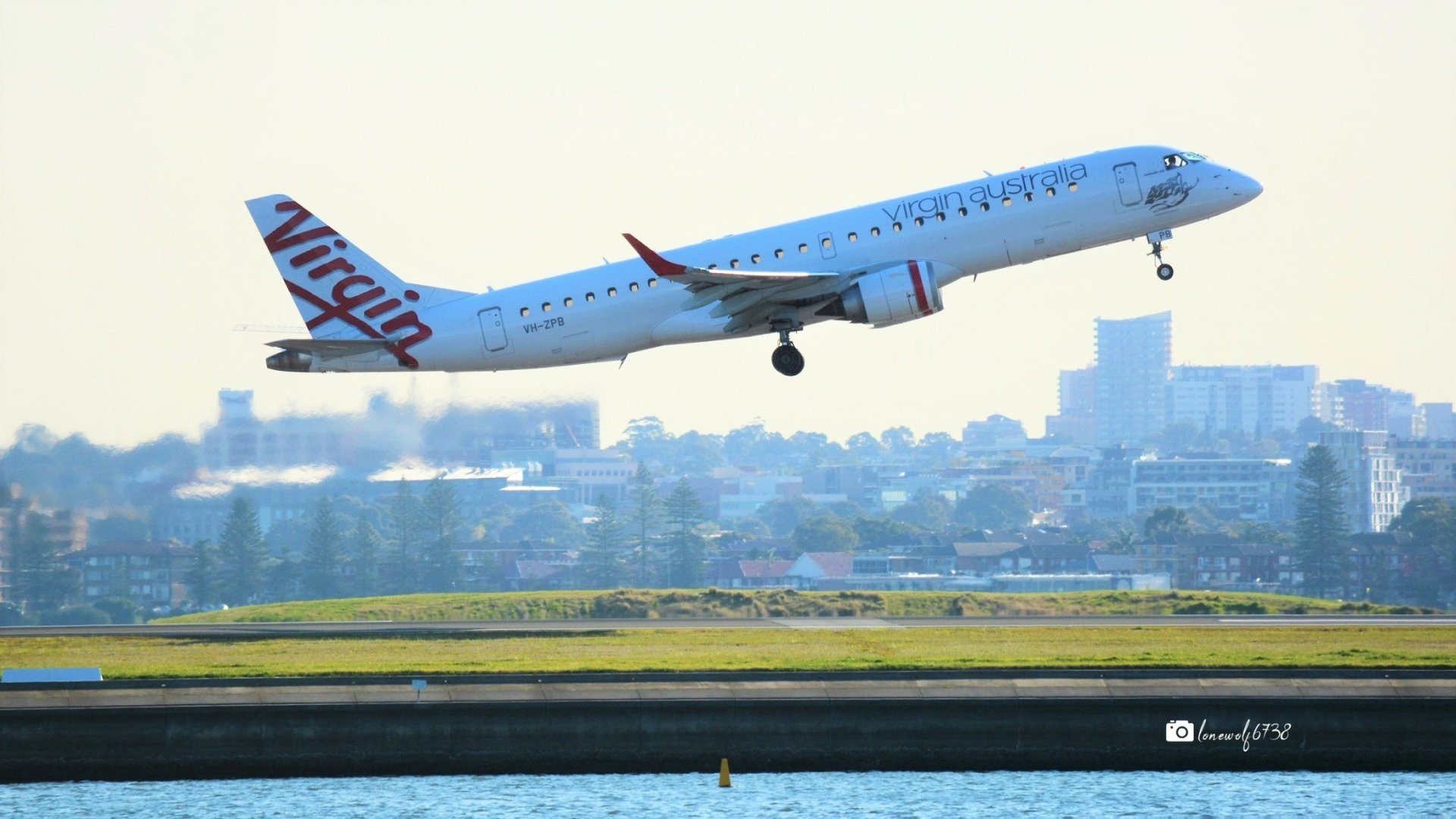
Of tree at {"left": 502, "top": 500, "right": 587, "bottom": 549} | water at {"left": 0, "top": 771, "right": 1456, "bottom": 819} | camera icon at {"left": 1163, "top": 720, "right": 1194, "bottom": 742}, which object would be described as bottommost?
water at {"left": 0, "top": 771, "right": 1456, "bottom": 819}

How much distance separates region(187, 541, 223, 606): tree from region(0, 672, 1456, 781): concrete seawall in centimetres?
6170

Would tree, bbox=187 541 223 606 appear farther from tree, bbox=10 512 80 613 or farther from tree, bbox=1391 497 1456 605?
tree, bbox=1391 497 1456 605

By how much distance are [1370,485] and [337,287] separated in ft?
496

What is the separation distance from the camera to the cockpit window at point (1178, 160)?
4950 cm

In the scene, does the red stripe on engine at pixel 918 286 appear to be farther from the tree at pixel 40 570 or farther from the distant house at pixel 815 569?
the distant house at pixel 815 569

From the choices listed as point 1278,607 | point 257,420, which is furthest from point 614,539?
point 1278,607

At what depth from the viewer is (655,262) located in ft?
154

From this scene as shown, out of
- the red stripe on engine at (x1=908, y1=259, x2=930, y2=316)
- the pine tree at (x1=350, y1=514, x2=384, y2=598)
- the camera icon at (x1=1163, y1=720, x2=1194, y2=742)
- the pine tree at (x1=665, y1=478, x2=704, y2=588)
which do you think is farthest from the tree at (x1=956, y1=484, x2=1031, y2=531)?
the camera icon at (x1=1163, y1=720, x2=1194, y2=742)

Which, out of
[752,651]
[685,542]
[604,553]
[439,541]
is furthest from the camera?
[685,542]

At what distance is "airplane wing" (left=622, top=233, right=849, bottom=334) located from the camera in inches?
1868

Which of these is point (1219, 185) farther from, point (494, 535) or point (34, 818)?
point (494, 535)

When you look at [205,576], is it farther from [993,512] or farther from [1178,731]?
[993,512]

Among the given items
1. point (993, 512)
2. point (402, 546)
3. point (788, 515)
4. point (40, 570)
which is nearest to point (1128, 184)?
point (40, 570)

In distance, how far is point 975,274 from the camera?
164 ft
